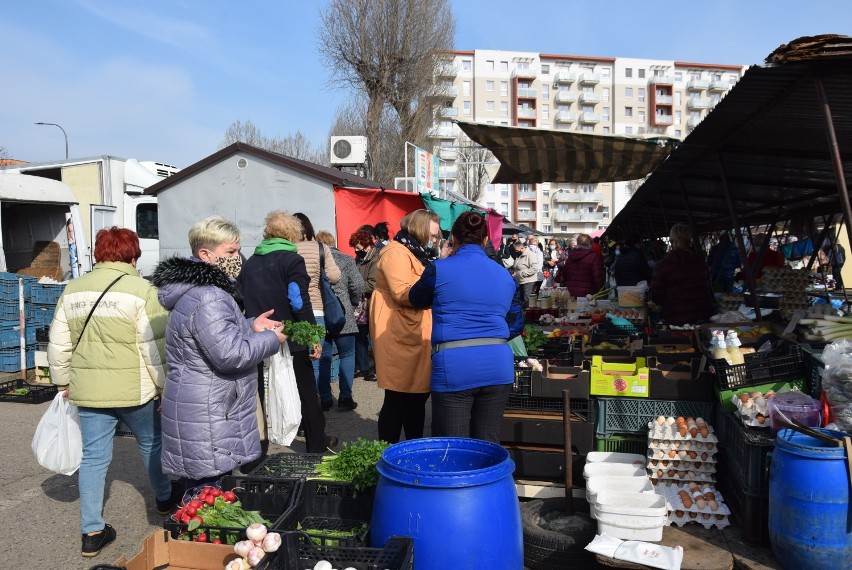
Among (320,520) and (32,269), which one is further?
(32,269)

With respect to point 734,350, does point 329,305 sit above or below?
above

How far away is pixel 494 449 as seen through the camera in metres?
2.93

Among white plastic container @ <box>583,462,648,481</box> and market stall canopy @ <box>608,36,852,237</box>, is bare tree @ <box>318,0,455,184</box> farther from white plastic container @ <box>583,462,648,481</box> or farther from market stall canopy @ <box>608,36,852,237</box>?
white plastic container @ <box>583,462,648,481</box>

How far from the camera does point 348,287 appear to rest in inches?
293

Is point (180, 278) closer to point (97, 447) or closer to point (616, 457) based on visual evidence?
point (97, 447)

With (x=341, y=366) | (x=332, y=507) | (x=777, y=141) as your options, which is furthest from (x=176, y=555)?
(x=777, y=141)

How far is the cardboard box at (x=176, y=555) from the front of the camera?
9.19ft

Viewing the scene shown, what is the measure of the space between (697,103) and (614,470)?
9065 cm

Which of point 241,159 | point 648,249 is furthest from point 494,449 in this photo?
point 648,249

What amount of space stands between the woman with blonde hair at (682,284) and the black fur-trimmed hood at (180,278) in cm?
493

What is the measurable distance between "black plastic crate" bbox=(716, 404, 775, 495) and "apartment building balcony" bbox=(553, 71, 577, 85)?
8404cm

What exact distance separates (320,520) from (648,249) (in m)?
17.1

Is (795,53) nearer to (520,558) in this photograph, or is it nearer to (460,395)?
(460,395)

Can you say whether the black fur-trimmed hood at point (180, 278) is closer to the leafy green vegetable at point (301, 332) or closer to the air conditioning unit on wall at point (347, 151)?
the leafy green vegetable at point (301, 332)
